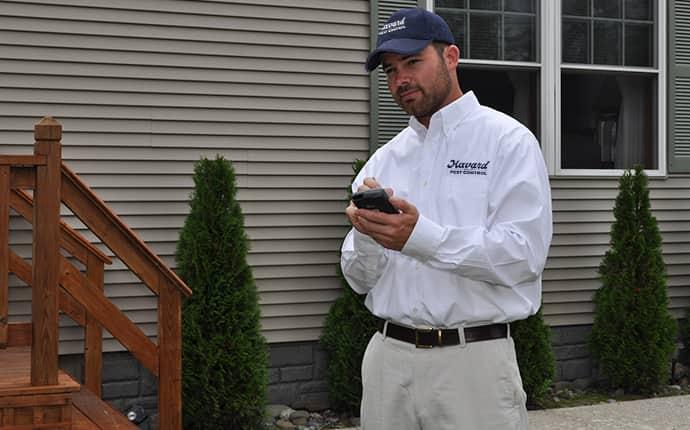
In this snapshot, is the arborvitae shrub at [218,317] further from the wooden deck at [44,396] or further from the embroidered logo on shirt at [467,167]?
the embroidered logo on shirt at [467,167]

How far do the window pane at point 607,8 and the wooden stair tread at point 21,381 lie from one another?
438cm

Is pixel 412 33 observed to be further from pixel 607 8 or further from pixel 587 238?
pixel 607 8

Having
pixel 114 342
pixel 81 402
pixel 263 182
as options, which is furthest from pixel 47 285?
pixel 263 182

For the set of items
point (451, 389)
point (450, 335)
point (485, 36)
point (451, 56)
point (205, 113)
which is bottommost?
point (451, 389)

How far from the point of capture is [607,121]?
268 inches

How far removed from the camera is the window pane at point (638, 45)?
6.80 metres

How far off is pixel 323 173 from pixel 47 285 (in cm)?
263

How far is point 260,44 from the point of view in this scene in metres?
5.81

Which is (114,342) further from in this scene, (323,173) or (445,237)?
(445,237)

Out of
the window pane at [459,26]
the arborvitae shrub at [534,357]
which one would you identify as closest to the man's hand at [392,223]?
the arborvitae shrub at [534,357]

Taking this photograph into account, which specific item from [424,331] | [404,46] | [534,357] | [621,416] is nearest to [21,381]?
[424,331]

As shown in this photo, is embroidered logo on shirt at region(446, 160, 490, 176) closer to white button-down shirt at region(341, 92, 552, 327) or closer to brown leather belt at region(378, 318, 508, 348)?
white button-down shirt at region(341, 92, 552, 327)

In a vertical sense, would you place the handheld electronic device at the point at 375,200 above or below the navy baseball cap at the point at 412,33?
below

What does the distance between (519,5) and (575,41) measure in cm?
49
